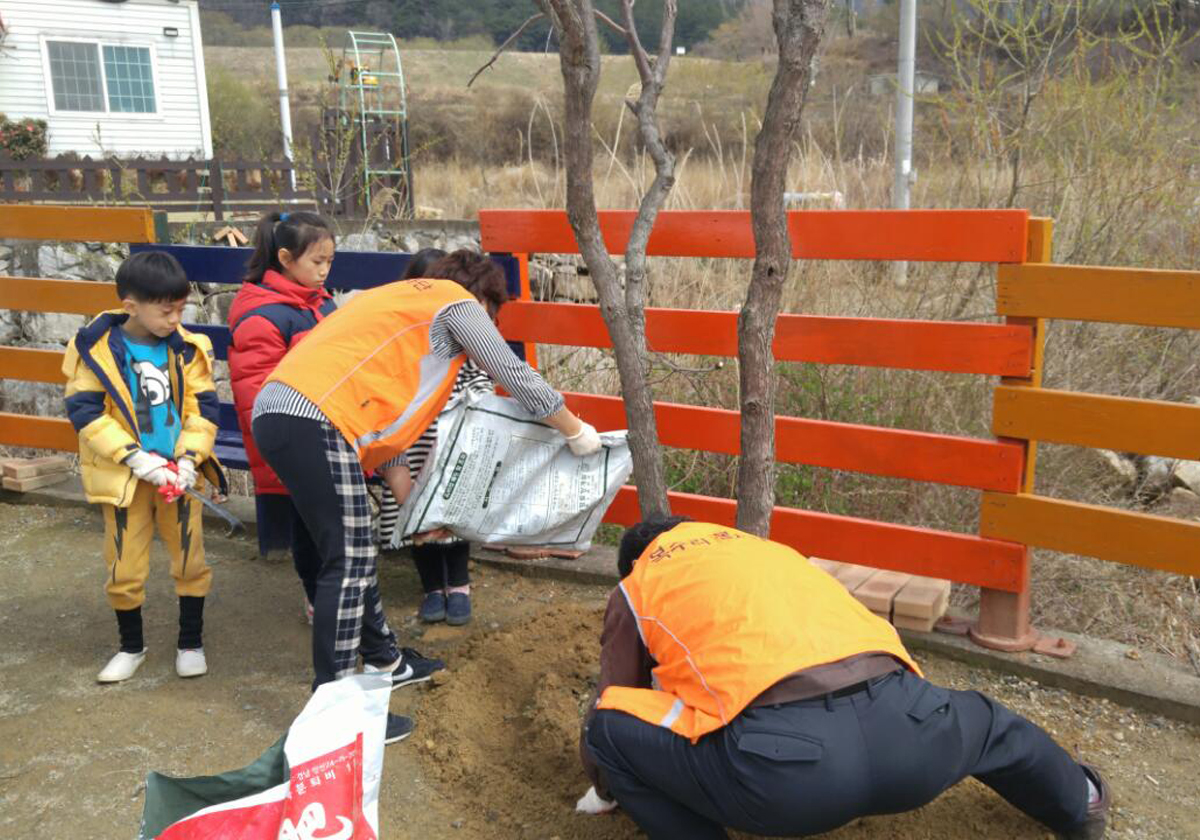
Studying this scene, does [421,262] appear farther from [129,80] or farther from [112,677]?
[129,80]

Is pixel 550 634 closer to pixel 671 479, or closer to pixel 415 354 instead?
pixel 415 354

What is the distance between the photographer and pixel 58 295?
4984mm

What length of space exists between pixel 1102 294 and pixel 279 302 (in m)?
2.58

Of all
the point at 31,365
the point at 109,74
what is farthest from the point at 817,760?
the point at 109,74

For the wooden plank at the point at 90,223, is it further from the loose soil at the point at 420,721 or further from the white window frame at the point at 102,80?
the white window frame at the point at 102,80

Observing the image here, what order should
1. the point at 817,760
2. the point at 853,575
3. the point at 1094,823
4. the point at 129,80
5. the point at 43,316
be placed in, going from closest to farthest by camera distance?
the point at 817,760 < the point at 1094,823 < the point at 853,575 < the point at 43,316 < the point at 129,80

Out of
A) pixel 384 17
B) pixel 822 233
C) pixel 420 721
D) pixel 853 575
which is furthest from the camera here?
pixel 384 17

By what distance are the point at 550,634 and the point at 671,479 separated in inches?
70.0

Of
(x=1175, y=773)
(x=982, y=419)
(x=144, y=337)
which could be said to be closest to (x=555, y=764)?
(x=1175, y=773)

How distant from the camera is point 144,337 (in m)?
3.44

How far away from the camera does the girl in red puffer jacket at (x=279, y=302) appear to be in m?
3.46

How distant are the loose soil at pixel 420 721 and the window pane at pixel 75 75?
23.4m

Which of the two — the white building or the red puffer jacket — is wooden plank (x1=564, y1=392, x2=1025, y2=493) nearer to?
the red puffer jacket

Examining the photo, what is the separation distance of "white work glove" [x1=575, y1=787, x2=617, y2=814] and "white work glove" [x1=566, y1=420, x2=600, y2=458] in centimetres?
111
